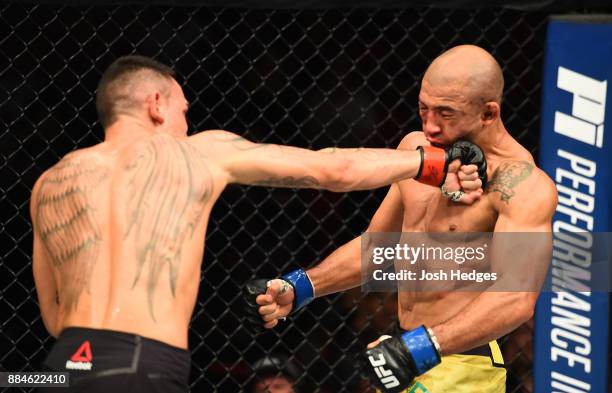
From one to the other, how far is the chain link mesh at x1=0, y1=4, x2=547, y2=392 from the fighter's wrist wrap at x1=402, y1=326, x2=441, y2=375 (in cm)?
114

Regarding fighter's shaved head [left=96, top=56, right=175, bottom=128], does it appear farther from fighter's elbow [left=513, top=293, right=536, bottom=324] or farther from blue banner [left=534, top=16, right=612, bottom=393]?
blue banner [left=534, top=16, right=612, bottom=393]

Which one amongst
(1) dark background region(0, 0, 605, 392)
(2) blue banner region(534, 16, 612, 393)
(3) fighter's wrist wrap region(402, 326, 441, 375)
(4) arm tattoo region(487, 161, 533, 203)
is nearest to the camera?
(3) fighter's wrist wrap region(402, 326, 441, 375)

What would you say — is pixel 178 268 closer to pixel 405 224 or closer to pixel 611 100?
pixel 405 224

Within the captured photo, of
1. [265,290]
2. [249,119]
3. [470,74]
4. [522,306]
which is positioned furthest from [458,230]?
[249,119]

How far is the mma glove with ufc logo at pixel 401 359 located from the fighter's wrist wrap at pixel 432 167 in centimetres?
36

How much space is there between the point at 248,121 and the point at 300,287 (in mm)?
1091

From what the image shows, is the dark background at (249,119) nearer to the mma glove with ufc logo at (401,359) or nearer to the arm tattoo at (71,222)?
the mma glove with ufc logo at (401,359)

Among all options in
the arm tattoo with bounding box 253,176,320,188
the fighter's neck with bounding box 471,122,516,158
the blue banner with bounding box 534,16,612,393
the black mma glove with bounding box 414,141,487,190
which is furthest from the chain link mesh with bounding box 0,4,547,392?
the arm tattoo with bounding box 253,176,320,188

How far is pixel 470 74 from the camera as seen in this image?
245 cm

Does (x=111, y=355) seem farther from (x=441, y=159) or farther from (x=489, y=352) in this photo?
(x=489, y=352)

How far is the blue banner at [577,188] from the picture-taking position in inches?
124

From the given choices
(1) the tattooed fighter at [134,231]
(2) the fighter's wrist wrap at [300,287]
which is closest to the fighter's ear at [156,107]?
(1) the tattooed fighter at [134,231]

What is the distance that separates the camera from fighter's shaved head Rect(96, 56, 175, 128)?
6.98ft

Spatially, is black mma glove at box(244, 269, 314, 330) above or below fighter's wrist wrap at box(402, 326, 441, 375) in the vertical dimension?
above
